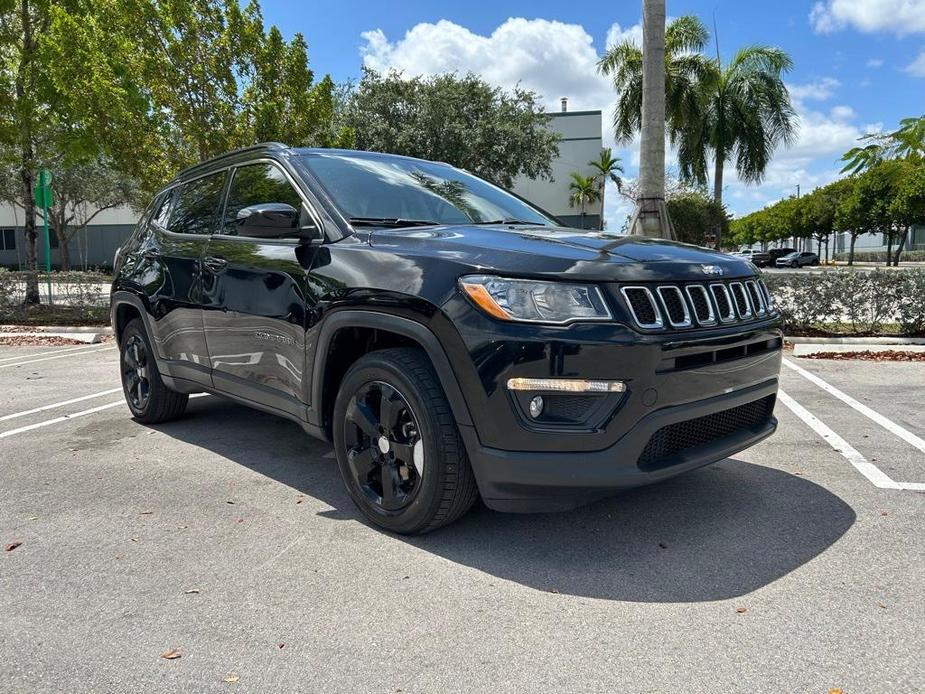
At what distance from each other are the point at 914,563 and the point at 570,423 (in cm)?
156

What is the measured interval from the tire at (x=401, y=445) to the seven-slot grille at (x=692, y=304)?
0.86m

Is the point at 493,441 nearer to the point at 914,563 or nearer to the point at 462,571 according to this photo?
the point at 462,571

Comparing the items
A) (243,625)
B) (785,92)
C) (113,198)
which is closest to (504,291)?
(243,625)

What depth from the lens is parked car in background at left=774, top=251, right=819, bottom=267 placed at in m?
52.9

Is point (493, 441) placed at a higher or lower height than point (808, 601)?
higher

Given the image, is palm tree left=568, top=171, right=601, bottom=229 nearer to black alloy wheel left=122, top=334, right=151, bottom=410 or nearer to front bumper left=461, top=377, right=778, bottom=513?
black alloy wheel left=122, top=334, right=151, bottom=410

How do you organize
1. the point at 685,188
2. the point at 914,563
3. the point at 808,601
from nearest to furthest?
the point at 808,601
the point at 914,563
the point at 685,188

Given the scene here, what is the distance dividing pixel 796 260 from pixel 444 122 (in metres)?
37.3

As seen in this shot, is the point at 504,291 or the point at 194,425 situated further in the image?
the point at 194,425

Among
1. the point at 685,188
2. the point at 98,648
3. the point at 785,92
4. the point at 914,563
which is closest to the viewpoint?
the point at 98,648

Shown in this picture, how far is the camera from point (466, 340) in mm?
2834

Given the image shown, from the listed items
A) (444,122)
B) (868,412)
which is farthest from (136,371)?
(444,122)

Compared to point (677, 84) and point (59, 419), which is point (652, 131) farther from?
point (677, 84)

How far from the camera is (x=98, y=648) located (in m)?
2.46
